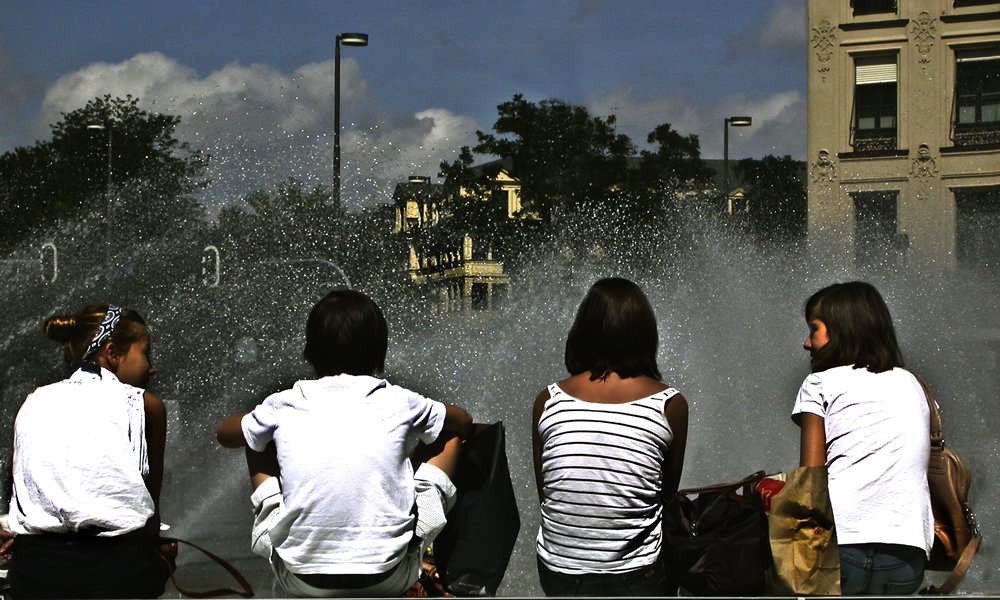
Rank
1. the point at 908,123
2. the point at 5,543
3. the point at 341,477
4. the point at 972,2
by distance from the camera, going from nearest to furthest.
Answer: the point at 341,477, the point at 5,543, the point at 972,2, the point at 908,123

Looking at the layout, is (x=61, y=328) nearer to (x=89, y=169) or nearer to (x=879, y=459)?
(x=879, y=459)

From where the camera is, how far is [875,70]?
64.4 feet

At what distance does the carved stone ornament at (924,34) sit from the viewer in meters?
18.8

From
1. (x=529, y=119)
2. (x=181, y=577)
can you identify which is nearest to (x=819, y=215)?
(x=529, y=119)

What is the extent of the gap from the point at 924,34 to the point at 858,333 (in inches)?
737

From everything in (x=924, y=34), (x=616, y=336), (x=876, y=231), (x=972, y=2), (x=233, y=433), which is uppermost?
(x=972, y=2)

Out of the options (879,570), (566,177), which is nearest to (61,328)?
(879,570)

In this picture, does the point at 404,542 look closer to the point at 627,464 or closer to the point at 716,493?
the point at 627,464

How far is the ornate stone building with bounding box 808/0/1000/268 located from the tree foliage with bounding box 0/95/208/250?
35.9ft

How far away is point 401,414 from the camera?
8.40 feet

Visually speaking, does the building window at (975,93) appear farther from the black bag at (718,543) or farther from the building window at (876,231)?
the black bag at (718,543)

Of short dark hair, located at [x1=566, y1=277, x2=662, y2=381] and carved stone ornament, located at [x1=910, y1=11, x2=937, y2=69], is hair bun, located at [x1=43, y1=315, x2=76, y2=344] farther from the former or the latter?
carved stone ornament, located at [x1=910, y1=11, x2=937, y2=69]

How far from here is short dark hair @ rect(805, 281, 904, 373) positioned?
2.66 meters

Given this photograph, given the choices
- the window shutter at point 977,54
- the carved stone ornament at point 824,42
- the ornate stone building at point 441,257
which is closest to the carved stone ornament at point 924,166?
the window shutter at point 977,54
